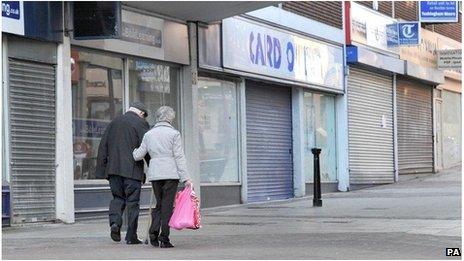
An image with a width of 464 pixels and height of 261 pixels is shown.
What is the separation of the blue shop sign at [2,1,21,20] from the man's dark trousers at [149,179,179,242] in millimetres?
3974

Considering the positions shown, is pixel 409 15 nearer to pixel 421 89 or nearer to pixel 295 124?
pixel 421 89

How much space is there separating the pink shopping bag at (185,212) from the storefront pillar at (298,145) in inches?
429

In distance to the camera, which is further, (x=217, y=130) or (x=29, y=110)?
(x=217, y=130)

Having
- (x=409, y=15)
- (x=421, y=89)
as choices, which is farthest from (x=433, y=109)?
(x=409, y=15)

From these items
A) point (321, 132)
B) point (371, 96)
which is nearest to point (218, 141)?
point (321, 132)

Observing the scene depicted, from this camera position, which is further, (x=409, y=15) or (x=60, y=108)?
(x=409, y=15)

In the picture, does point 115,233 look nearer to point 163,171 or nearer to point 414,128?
point 163,171

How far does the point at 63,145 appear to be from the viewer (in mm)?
13312

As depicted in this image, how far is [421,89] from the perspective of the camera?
90.2ft

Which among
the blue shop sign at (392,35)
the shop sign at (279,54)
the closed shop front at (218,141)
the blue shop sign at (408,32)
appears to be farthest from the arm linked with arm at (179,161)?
the blue shop sign at (408,32)

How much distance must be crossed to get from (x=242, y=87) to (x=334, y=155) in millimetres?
5026

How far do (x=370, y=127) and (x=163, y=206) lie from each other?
49.6ft

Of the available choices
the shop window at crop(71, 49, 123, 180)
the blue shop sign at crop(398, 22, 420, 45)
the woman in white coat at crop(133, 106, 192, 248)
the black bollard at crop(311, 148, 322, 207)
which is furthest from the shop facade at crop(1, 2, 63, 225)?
the blue shop sign at crop(398, 22, 420, 45)

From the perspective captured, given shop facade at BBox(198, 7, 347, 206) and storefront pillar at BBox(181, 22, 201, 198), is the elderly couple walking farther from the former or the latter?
shop facade at BBox(198, 7, 347, 206)
